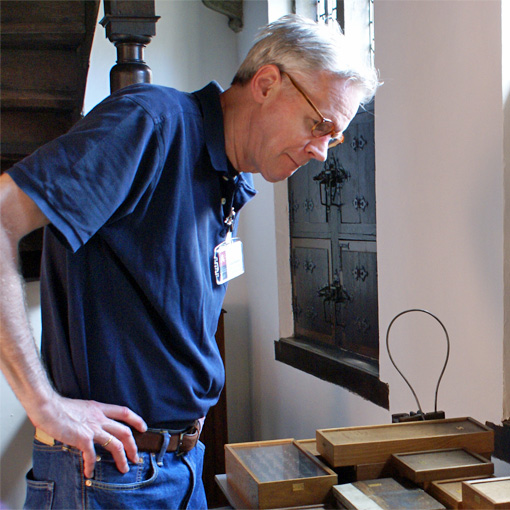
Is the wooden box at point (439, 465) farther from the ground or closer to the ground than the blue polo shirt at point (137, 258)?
→ closer to the ground

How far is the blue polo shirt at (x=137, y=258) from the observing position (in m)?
1.09

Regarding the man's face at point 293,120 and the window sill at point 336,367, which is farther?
the window sill at point 336,367

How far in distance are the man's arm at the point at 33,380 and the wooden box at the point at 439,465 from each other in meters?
0.57

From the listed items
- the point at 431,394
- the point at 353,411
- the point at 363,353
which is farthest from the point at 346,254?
the point at 431,394

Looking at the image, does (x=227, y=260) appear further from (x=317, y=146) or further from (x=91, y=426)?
(x=91, y=426)

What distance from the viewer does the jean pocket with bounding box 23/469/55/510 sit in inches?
49.3

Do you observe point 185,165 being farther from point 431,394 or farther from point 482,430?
point 431,394

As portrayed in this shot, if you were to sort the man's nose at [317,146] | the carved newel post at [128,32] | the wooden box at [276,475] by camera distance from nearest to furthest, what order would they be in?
the wooden box at [276,475] < the man's nose at [317,146] < the carved newel post at [128,32]

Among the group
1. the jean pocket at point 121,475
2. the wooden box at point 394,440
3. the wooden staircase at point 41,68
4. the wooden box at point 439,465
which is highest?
the wooden staircase at point 41,68

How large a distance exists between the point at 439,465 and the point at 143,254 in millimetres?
778

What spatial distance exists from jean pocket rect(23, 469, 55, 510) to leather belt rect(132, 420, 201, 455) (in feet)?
0.60

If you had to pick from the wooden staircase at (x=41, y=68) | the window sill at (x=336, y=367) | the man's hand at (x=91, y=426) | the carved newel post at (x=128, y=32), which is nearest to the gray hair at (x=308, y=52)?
the man's hand at (x=91, y=426)

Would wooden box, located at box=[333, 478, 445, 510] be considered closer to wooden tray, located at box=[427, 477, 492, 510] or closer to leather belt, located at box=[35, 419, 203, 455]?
wooden tray, located at box=[427, 477, 492, 510]

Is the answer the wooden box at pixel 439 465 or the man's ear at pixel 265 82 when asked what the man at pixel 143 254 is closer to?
the man's ear at pixel 265 82
